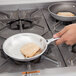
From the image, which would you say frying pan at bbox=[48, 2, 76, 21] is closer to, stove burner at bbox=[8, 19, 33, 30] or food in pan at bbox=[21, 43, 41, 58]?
stove burner at bbox=[8, 19, 33, 30]

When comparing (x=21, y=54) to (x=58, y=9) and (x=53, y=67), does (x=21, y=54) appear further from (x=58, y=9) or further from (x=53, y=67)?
(x=58, y=9)

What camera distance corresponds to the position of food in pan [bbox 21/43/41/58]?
596 mm

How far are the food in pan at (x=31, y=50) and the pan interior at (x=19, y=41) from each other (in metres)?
0.03

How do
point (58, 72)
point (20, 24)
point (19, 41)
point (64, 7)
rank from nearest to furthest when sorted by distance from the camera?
point (58, 72) → point (19, 41) → point (20, 24) → point (64, 7)

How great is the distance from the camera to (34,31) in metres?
0.79

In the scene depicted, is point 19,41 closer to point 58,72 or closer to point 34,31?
point 34,31

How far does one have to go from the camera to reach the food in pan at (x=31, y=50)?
596mm

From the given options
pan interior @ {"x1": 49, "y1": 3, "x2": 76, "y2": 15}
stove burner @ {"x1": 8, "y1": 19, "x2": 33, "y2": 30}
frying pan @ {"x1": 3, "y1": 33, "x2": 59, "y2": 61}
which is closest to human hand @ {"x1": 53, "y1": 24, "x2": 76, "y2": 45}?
frying pan @ {"x1": 3, "y1": 33, "x2": 59, "y2": 61}

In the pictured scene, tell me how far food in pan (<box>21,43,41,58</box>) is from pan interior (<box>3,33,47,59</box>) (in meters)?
0.03

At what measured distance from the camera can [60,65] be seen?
58 centimetres

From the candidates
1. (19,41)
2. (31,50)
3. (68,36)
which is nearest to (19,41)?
(19,41)

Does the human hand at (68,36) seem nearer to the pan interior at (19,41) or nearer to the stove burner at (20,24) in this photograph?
the pan interior at (19,41)

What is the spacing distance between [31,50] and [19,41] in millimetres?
121

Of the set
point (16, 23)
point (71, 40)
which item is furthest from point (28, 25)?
point (71, 40)
